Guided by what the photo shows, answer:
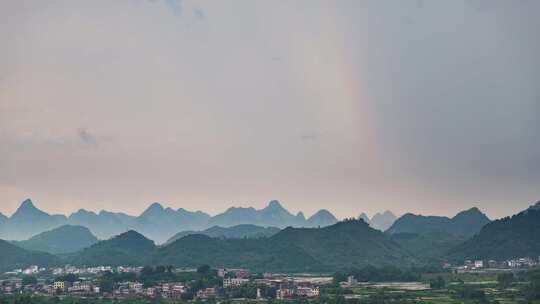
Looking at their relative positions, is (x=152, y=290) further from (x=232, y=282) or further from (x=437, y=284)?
(x=437, y=284)

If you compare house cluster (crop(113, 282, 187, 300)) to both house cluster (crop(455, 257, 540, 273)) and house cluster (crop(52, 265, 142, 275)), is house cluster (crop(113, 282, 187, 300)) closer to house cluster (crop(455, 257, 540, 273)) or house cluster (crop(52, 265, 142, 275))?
house cluster (crop(52, 265, 142, 275))

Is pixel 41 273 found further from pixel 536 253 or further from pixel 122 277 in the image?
pixel 536 253

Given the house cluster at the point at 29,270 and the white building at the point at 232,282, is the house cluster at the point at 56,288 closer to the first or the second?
the white building at the point at 232,282

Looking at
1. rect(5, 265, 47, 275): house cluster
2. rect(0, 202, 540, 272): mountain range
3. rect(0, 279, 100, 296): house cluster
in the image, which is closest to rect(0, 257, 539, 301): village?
rect(0, 279, 100, 296): house cluster

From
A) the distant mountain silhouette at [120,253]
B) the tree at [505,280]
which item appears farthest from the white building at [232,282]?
the distant mountain silhouette at [120,253]

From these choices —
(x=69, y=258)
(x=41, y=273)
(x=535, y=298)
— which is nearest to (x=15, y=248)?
(x=69, y=258)
